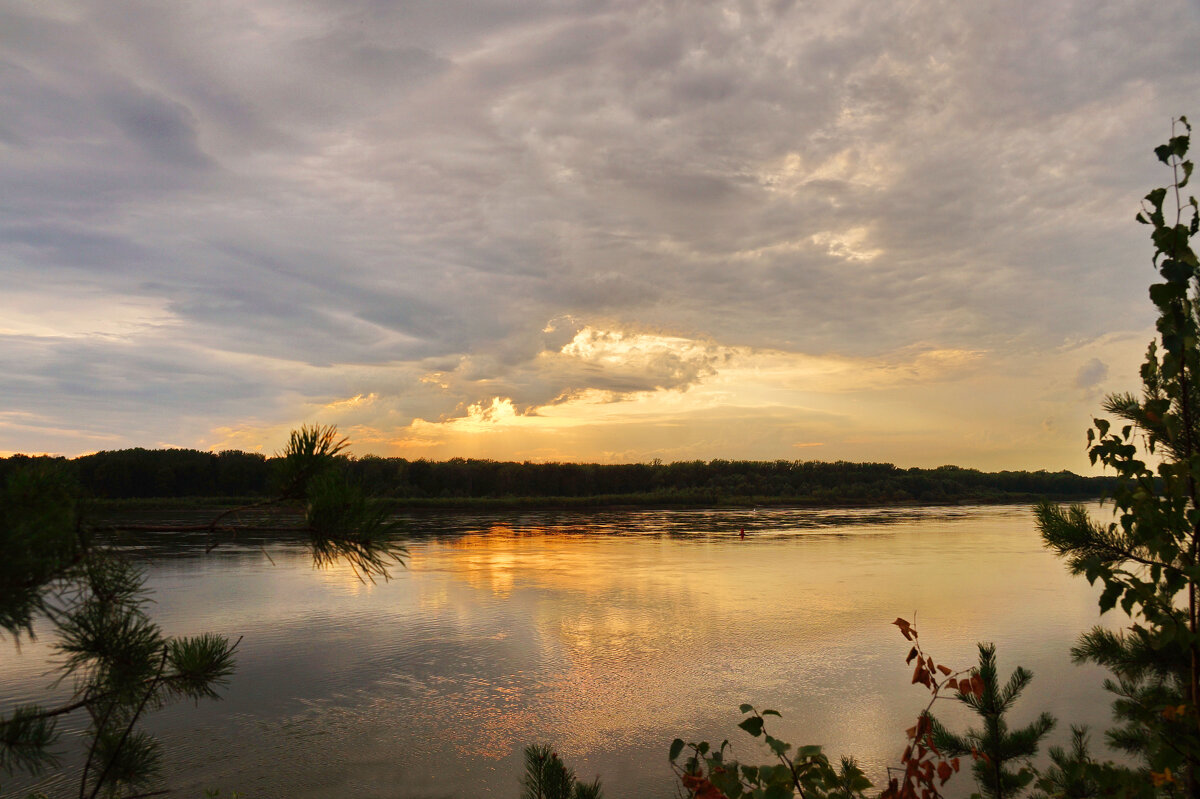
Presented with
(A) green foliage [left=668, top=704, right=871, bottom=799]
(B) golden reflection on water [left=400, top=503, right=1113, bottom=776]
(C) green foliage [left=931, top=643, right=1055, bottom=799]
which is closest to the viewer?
(A) green foliage [left=668, top=704, right=871, bottom=799]

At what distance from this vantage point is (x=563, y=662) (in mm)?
10680

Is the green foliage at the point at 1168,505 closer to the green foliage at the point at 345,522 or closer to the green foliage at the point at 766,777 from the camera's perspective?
the green foliage at the point at 766,777

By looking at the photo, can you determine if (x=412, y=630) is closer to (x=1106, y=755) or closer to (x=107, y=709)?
(x=1106, y=755)

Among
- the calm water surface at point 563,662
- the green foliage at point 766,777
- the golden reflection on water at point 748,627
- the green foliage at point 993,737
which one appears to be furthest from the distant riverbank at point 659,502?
the green foliage at point 766,777

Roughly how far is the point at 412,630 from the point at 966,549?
71.8ft

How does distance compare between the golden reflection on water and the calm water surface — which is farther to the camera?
the golden reflection on water

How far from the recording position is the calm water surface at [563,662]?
7.10 m

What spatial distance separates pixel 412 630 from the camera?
1295cm

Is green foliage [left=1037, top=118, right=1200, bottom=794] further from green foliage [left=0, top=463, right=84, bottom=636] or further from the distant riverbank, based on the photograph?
the distant riverbank

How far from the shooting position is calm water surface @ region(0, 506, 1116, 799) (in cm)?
710

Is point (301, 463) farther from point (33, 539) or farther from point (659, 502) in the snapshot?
point (659, 502)

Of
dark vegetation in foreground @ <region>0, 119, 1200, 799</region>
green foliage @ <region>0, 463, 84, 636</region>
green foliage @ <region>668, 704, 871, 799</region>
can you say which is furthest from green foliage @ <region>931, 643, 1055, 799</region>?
green foliage @ <region>0, 463, 84, 636</region>

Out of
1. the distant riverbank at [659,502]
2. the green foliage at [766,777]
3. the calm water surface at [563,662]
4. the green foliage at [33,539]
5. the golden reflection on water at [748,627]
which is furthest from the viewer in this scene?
the distant riverbank at [659,502]

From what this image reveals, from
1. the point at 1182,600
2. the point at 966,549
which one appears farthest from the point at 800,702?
the point at 966,549
